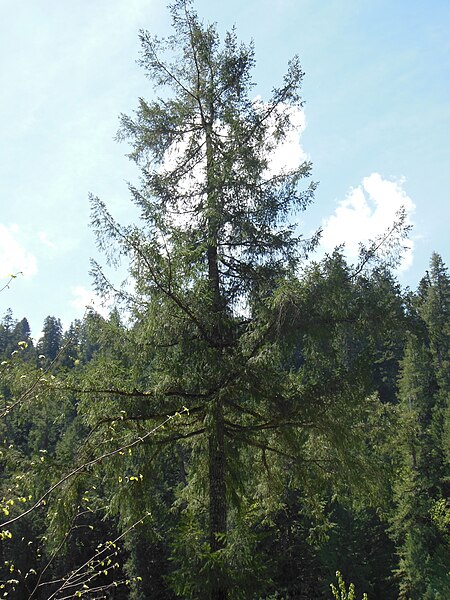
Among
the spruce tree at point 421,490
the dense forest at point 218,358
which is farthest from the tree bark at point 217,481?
the spruce tree at point 421,490

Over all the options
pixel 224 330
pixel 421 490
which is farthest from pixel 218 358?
pixel 421 490

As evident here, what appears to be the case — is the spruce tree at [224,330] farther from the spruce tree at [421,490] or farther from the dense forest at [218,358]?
the spruce tree at [421,490]

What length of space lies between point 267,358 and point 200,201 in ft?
14.2

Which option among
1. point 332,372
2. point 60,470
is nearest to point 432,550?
point 332,372

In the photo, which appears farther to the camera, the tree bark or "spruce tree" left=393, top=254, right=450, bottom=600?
"spruce tree" left=393, top=254, right=450, bottom=600

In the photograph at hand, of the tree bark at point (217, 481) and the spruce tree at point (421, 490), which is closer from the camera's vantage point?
the tree bark at point (217, 481)

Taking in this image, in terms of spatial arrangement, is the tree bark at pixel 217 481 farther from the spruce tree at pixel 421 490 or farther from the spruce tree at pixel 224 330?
the spruce tree at pixel 421 490

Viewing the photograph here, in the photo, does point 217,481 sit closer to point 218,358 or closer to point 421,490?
point 218,358

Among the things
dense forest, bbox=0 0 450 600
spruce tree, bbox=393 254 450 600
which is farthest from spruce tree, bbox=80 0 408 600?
spruce tree, bbox=393 254 450 600

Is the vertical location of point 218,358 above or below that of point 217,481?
above

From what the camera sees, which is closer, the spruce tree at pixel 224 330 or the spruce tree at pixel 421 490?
the spruce tree at pixel 224 330

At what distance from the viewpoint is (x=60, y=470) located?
692 centimetres

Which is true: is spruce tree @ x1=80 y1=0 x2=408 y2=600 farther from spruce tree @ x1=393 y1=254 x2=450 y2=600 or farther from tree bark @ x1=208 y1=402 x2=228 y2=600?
spruce tree @ x1=393 y1=254 x2=450 y2=600

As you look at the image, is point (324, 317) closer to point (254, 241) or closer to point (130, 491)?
point (254, 241)
